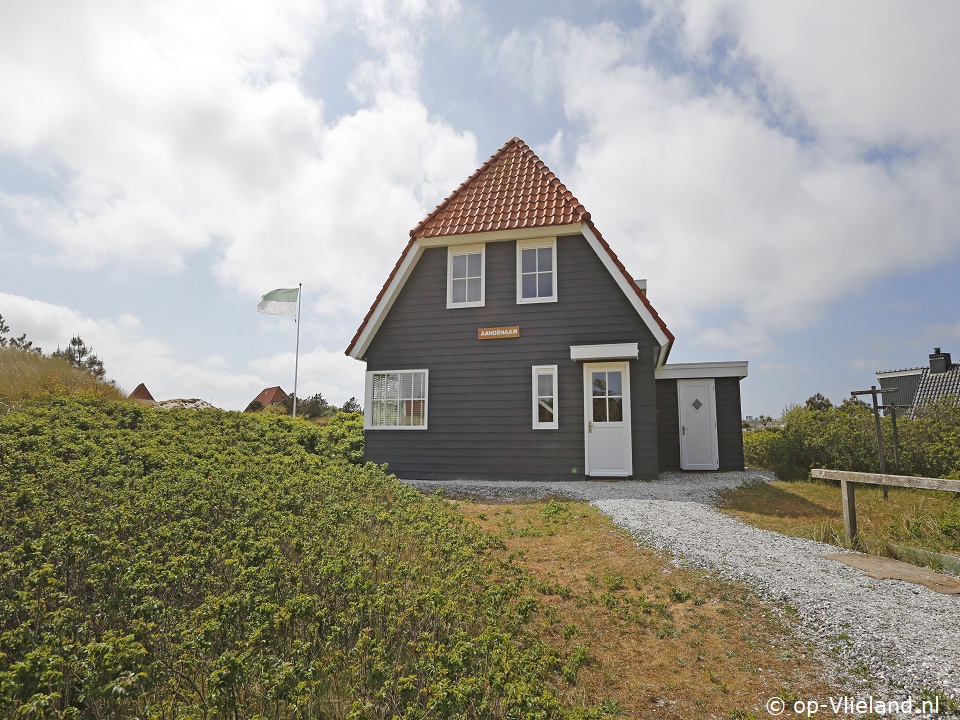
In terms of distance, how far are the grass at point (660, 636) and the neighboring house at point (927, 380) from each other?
30444 mm

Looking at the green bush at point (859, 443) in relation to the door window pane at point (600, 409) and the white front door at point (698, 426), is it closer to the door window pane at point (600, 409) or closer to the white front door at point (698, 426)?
the white front door at point (698, 426)

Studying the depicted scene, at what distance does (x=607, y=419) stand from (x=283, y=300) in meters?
20.0

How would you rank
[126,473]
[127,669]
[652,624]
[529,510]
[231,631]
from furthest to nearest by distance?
[529,510]
[126,473]
[652,624]
[231,631]
[127,669]

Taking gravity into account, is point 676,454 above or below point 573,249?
below

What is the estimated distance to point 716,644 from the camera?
184 inches

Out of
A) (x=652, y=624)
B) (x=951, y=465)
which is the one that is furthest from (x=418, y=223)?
(x=951, y=465)

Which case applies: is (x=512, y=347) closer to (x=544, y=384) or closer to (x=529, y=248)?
(x=544, y=384)

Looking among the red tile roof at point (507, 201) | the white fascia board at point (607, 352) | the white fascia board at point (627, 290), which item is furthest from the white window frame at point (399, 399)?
the white fascia board at point (627, 290)

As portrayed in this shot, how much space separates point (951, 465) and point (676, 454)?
20.4 ft

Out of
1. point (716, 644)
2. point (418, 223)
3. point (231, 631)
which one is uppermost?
point (418, 223)

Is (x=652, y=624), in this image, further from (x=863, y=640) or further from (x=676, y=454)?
(x=676, y=454)

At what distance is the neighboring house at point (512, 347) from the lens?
1298cm

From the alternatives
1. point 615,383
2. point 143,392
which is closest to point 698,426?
point 615,383

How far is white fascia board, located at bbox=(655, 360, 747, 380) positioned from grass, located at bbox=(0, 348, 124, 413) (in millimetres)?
17267
